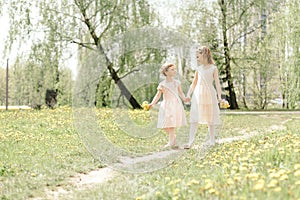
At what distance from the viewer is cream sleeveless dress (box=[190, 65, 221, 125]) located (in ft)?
25.7

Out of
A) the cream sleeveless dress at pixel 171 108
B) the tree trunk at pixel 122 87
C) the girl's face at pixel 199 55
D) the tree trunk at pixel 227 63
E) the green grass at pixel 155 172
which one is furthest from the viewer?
the tree trunk at pixel 227 63

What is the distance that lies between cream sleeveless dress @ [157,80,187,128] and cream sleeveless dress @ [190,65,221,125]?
262mm

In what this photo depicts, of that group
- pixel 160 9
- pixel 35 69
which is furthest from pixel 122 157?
pixel 160 9

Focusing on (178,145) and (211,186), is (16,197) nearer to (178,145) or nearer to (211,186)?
(211,186)

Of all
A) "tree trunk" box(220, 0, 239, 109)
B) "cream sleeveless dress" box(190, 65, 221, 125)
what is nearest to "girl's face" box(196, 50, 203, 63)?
"cream sleeveless dress" box(190, 65, 221, 125)

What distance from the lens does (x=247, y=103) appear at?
29.9 meters

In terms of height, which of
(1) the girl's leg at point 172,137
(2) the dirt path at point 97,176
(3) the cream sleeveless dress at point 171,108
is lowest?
(2) the dirt path at point 97,176

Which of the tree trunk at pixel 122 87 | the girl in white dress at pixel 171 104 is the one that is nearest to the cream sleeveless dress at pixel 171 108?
the girl in white dress at pixel 171 104

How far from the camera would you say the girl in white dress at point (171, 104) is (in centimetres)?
797

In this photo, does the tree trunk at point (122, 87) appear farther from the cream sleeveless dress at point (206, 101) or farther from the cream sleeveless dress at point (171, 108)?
the cream sleeveless dress at point (206, 101)

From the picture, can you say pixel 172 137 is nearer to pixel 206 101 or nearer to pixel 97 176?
pixel 206 101

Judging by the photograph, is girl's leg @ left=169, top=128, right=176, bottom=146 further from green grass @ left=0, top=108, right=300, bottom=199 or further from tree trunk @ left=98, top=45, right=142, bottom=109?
tree trunk @ left=98, top=45, right=142, bottom=109

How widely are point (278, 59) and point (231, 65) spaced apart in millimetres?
4992

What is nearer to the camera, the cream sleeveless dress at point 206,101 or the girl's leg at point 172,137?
the cream sleeveless dress at point 206,101
